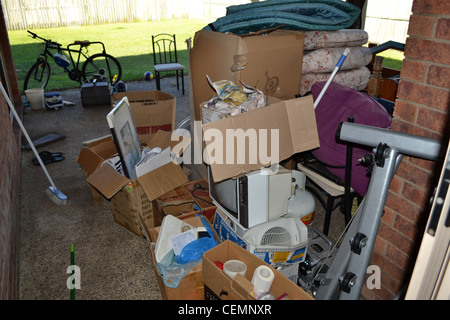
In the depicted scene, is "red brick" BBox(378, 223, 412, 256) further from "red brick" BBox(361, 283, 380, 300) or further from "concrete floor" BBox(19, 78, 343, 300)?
"concrete floor" BBox(19, 78, 343, 300)

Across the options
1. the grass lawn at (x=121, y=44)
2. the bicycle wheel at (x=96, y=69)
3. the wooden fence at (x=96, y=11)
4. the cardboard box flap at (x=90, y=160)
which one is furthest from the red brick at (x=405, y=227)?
the wooden fence at (x=96, y=11)

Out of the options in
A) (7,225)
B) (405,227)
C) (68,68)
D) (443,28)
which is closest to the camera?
(443,28)

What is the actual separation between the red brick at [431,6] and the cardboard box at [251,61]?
1349 mm

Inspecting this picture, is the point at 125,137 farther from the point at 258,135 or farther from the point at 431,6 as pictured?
the point at 431,6

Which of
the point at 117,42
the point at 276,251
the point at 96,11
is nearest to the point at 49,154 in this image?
the point at 276,251

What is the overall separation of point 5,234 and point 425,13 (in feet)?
8.53

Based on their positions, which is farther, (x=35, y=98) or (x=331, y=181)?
(x=35, y=98)

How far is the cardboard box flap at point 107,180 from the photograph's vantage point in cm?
262

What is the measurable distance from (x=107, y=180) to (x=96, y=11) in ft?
44.6

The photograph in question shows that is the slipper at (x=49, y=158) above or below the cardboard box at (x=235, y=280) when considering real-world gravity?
below

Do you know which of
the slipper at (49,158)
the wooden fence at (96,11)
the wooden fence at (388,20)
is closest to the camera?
the slipper at (49,158)

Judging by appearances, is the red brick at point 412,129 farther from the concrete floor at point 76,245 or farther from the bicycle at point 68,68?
the bicycle at point 68,68

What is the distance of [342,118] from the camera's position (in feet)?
8.12

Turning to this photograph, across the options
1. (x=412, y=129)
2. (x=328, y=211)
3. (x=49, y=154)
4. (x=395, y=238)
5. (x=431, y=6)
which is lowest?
(x=49, y=154)
